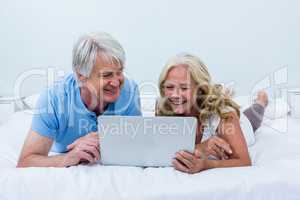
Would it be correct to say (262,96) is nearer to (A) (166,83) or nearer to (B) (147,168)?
(A) (166,83)

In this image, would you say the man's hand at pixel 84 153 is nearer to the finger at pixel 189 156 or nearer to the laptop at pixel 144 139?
the laptop at pixel 144 139

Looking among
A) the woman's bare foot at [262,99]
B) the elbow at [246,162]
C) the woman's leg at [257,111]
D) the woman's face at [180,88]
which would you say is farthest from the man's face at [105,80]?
the woman's bare foot at [262,99]

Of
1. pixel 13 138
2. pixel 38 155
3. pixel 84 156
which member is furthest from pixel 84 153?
pixel 13 138

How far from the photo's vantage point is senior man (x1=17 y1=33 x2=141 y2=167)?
3.51 feet

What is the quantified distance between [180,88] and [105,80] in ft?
0.90

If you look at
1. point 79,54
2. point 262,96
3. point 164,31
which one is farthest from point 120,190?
point 164,31

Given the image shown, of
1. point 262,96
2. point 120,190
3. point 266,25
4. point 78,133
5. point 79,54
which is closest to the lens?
point 120,190

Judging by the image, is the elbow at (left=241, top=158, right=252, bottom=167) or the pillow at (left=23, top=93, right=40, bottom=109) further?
the pillow at (left=23, top=93, right=40, bottom=109)

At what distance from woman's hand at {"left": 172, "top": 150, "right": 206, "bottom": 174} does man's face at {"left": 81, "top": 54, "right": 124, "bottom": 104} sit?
14.4 inches

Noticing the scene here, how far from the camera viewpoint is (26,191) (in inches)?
34.9

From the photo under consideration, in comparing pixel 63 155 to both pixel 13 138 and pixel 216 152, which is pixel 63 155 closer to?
pixel 216 152

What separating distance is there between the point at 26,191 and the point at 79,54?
0.47 m

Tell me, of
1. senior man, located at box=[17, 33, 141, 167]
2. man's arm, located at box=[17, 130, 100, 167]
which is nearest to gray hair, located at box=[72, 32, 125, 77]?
senior man, located at box=[17, 33, 141, 167]

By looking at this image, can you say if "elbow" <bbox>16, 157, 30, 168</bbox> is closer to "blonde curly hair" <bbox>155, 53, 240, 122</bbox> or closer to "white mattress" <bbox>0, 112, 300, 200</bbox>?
"white mattress" <bbox>0, 112, 300, 200</bbox>
